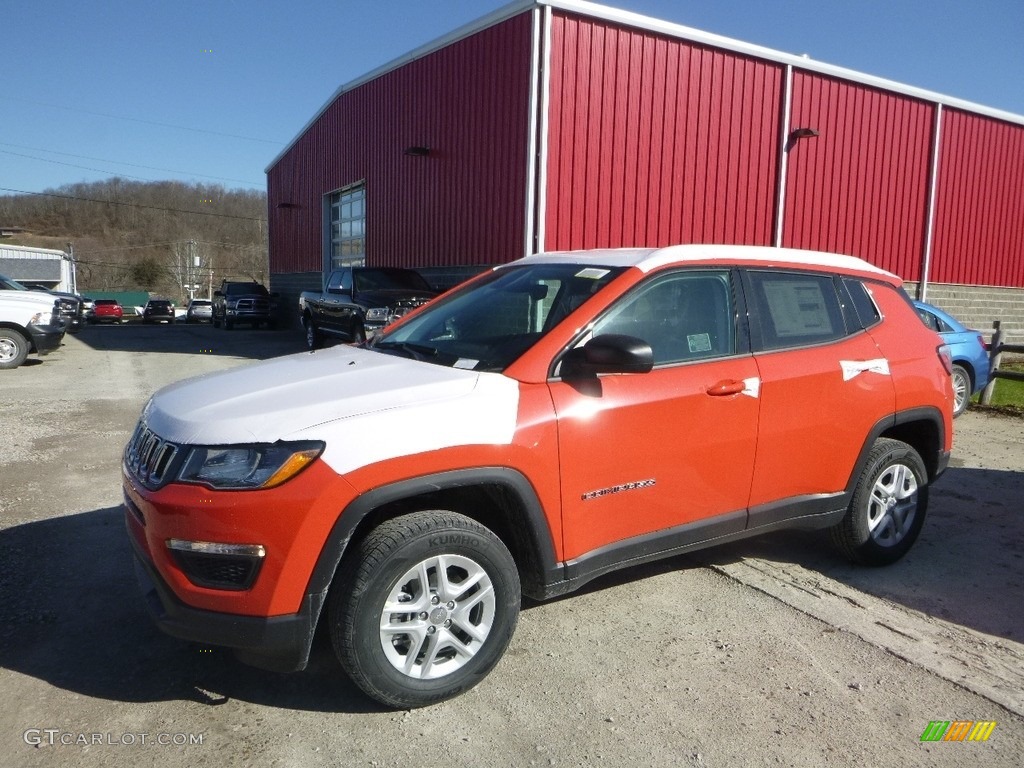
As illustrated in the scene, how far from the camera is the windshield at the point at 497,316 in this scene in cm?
337

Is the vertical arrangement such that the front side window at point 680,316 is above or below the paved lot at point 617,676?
above

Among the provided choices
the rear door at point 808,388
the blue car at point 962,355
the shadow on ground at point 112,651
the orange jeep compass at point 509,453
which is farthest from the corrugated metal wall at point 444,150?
A: the shadow on ground at point 112,651

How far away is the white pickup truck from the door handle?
12748mm

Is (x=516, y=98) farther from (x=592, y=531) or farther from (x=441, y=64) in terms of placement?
(x=592, y=531)

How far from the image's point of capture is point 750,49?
13570 mm

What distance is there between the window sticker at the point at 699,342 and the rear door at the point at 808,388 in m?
0.28

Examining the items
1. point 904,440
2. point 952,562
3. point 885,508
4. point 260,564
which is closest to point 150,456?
point 260,564

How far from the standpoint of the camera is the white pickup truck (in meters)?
12.6

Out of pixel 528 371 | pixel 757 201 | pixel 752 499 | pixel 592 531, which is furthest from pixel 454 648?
pixel 757 201

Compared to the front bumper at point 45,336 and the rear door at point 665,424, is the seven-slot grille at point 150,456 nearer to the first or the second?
the rear door at point 665,424

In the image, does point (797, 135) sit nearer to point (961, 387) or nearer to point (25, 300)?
point (961, 387)

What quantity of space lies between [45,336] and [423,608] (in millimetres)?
12656

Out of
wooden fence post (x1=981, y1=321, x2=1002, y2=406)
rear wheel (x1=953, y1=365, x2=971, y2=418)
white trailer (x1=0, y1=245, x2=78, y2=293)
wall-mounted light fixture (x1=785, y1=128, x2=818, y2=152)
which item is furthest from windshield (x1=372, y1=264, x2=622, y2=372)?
white trailer (x1=0, y1=245, x2=78, y2=293)

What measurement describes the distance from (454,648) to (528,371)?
3.64 ft
